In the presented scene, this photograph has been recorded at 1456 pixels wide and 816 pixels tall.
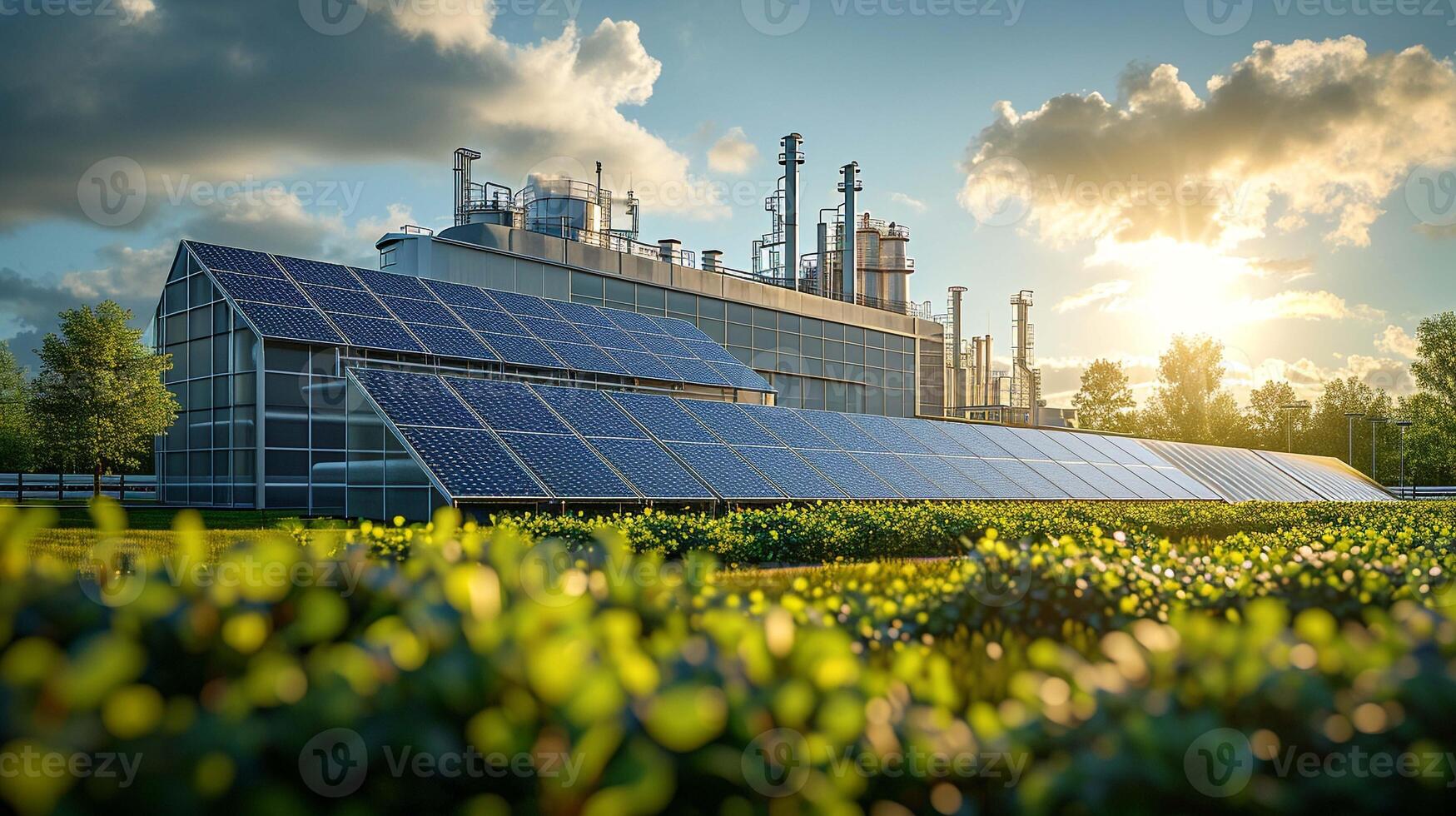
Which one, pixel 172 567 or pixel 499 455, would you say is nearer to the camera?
pixel 172 567

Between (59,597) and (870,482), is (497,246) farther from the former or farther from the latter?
(59,597)

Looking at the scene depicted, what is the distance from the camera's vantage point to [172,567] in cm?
412

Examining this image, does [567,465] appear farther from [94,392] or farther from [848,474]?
[94,392]

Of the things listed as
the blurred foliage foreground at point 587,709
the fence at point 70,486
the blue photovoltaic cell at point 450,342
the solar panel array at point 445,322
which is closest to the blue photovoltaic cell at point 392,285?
the solar panel array at point 445,322

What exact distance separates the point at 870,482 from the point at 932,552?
4629 mm

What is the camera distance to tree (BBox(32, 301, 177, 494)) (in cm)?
2734

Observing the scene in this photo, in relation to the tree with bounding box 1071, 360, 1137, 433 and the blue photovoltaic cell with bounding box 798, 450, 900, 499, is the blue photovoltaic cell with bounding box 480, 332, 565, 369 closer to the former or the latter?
the blue photovoltaic cell with bounding box 798, 450, 900, 499

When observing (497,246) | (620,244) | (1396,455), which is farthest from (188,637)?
(1396,455)

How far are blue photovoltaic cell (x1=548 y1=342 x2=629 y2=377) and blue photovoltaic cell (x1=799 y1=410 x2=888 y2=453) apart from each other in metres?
5.63

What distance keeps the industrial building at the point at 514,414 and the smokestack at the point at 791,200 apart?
12122 millimetres

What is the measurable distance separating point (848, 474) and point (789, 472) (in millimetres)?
1769

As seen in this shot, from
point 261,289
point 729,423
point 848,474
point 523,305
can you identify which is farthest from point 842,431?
point 261,289

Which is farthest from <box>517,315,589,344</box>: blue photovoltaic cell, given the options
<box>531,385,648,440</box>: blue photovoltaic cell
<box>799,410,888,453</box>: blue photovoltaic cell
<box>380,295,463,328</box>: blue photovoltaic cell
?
<box>799,410,888,453</box>: blue photovoltaic cell

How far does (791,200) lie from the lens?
54.2 meters
